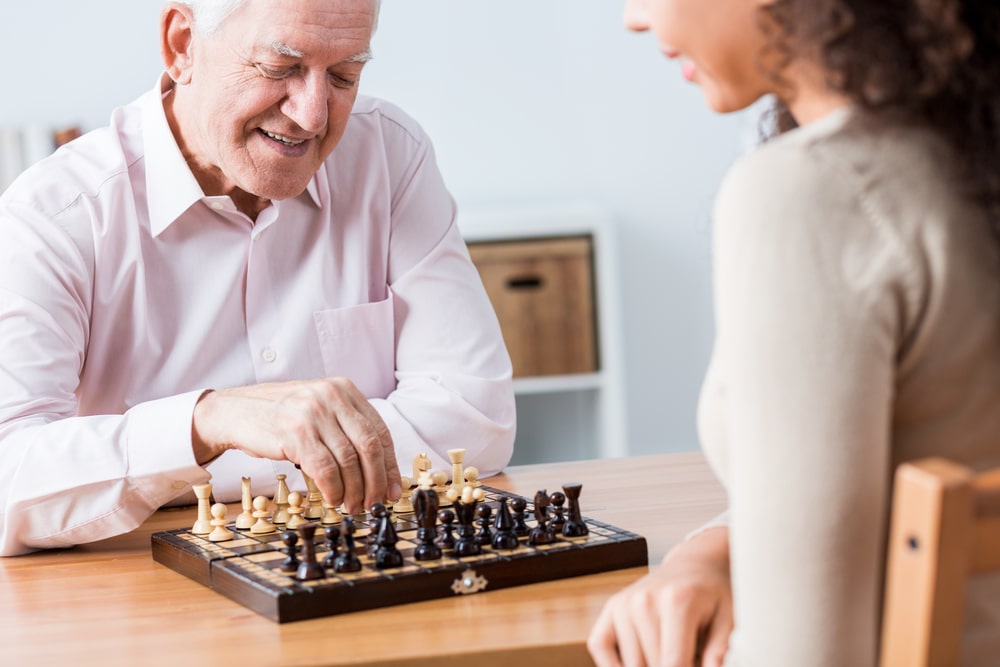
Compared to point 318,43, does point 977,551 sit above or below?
below

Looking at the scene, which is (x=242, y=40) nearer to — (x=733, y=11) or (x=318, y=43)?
(x=318, y=43)

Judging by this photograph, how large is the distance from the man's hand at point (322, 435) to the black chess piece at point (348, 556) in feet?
0.74

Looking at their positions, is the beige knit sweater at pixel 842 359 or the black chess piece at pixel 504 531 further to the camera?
the black chess piece at pixel 504 531

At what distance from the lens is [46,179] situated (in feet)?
6.45

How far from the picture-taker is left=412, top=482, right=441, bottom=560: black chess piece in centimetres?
137


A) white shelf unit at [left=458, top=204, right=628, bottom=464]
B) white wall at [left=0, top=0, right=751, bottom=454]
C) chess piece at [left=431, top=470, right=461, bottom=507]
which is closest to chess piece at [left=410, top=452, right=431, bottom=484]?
chess piece at [left=431, top=470, right=461, bottom=507]

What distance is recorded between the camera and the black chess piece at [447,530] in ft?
4.59

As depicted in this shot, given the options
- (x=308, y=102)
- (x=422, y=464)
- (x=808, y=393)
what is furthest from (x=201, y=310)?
(x=808, y=393)

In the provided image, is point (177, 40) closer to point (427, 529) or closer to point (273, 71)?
point (273, 71)

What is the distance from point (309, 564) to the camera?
132 centimetres

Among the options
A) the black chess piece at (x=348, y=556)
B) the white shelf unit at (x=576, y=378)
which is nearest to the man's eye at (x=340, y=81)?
the black chess piece at (x=348, y=556)

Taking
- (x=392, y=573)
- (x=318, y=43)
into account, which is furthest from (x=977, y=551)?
(x=318, y=43)

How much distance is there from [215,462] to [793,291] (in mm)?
1171

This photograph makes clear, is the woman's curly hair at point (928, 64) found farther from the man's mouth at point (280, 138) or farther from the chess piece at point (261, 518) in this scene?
the man's mouth at point (280, 138)
